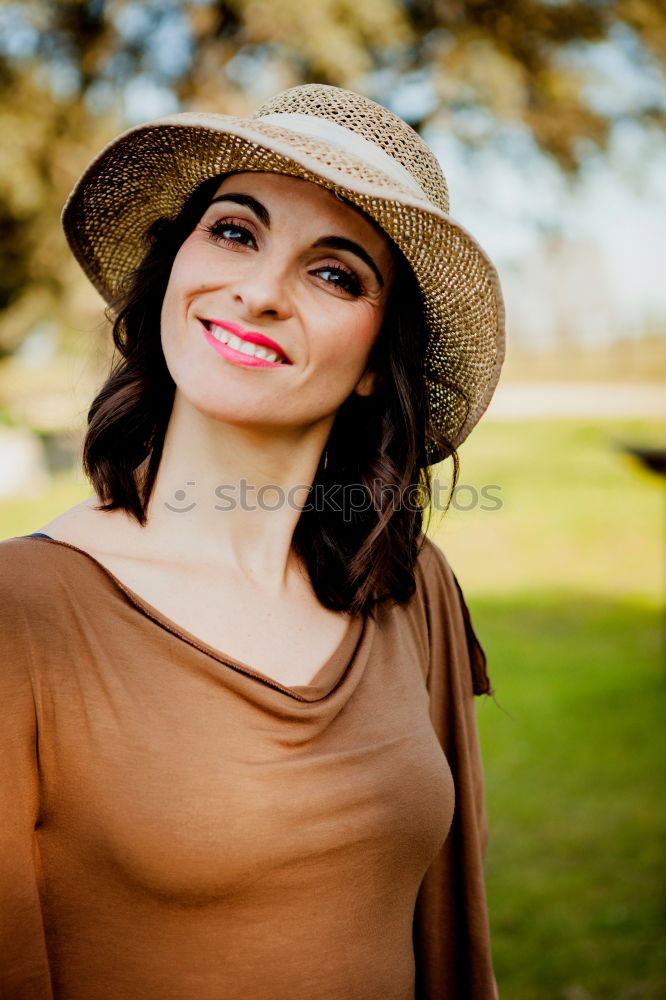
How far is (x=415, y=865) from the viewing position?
1.78 metres

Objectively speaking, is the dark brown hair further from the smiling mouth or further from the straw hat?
the smiling mouth

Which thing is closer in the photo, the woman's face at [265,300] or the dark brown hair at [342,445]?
the woman's face at [265,300]

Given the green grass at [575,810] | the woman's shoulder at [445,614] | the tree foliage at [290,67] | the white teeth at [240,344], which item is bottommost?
the green grass at [575,810]

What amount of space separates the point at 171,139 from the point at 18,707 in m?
1.11

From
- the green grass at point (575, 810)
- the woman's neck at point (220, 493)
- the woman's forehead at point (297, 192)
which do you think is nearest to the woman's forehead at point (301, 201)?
the woman's forehead at point (297, 192)

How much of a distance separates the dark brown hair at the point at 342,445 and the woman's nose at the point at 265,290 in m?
0.29

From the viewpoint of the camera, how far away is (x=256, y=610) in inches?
71.0

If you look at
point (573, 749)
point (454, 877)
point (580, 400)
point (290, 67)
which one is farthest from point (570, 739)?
point (580, 400)

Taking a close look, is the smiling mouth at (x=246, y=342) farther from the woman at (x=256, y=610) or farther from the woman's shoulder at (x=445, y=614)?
the woman's shoulder at (x=445, y=614)

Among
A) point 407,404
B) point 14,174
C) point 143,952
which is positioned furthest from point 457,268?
point 14,174

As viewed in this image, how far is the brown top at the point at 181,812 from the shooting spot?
4.75 feet

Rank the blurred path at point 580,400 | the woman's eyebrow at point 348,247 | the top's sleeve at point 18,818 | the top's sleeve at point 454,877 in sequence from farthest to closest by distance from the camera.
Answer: the blurred path at point 580,400 < the top's sleeve at point 454,877 < the woman's eyebrow at point 348,247 < the top's sleeve at point 18,818

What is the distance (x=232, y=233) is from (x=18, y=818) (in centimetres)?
109

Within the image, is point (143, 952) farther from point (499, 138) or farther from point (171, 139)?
point (499, 138)
